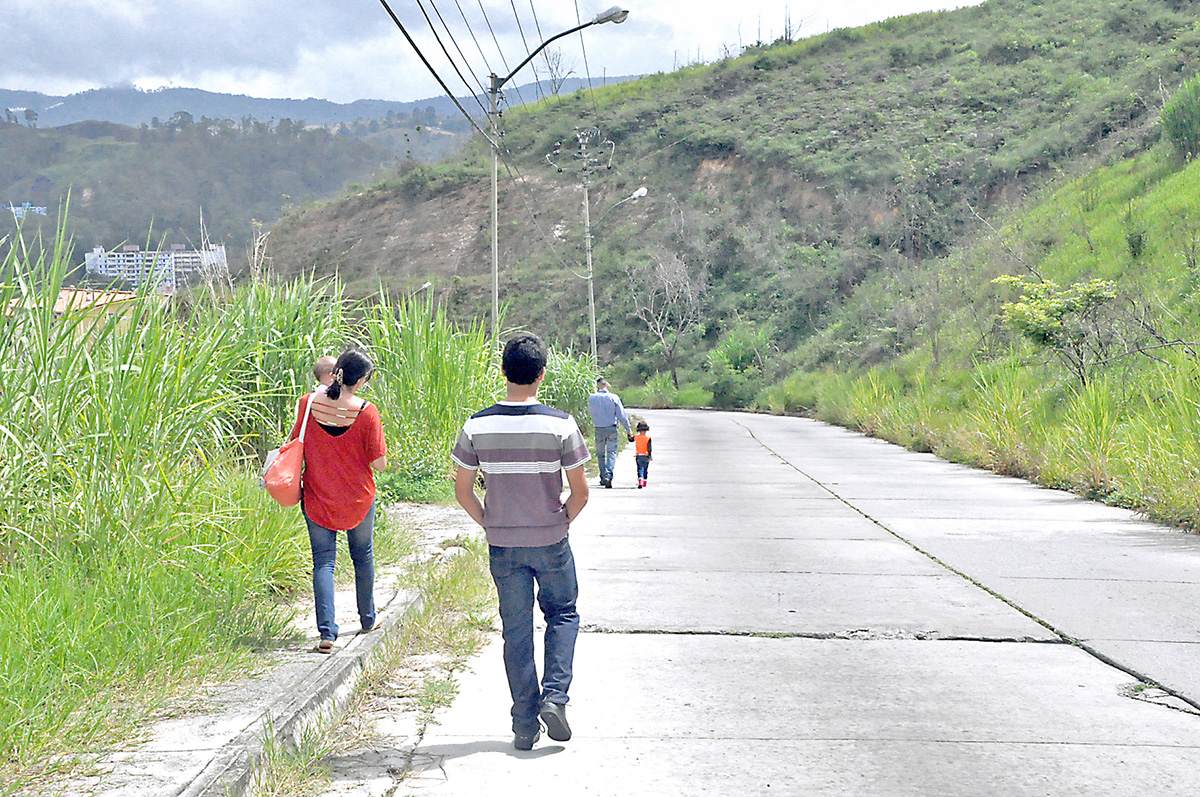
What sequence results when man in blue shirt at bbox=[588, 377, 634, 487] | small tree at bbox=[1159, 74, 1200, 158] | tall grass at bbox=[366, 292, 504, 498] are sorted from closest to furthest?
tall grass at bbox=[366, 292, 504, 498], man in blue shirt at bbox=[588, 377, 634, 487], small tree at bbox=[1159, 74, 1200, 158]

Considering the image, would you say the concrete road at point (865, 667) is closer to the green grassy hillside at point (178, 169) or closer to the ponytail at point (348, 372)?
the ponytail at point (348, 372)

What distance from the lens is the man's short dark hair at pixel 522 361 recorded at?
15.3 ft

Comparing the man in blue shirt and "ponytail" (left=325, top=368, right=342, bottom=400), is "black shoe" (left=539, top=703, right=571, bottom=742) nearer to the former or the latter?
"ponytail" (left=325, top=368, right=342, bottom=400)

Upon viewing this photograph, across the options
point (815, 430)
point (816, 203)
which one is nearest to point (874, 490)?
point (815, 430)

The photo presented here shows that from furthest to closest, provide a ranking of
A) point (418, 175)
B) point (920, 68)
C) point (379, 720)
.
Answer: point (418, 175)
point (920, 68)
point (379, 720)

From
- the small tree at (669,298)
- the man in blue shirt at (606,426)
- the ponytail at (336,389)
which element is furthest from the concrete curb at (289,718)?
the small tree at (669,298)

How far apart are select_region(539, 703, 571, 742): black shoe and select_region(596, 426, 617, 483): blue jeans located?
39.2ft

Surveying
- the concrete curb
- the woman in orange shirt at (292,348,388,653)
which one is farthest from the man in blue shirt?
the woman in orange shirt at (292,348,388,653)

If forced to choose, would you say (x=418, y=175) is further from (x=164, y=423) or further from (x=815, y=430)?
(x=164, y=423)

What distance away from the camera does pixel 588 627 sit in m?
7.12

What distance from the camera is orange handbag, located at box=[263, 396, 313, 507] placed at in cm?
537

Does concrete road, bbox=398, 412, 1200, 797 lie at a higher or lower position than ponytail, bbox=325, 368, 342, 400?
lower

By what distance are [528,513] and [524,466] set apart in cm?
20

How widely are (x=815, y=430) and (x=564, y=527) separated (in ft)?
92.3
